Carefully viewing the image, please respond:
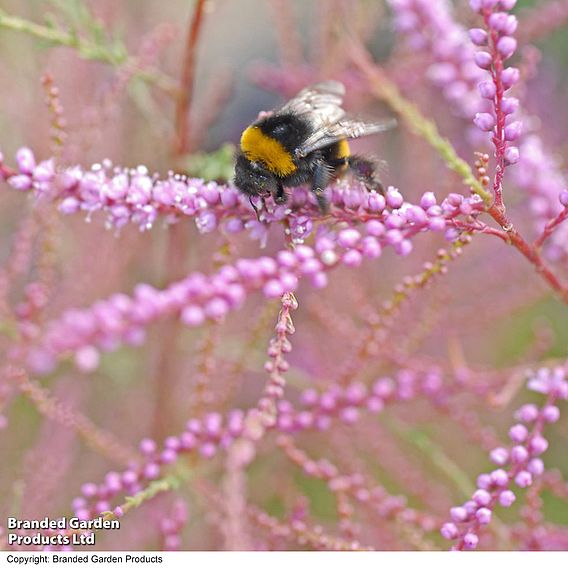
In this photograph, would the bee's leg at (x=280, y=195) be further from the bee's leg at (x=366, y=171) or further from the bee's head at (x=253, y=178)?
the bee's leg at (x=366, y=171)

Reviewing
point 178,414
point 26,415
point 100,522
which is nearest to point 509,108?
point 100,522

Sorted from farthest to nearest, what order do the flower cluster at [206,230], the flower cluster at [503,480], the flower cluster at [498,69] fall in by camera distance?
1. the flower cluster at [503,480]
2. the flower cluster at [498,69]
3. the flower cluster at [206,230]

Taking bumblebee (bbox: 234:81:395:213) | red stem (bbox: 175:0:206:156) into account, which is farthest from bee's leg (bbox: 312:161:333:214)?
red stem (bbox: 175:0:206:156)

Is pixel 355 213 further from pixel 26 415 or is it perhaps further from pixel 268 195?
pixel 26 415

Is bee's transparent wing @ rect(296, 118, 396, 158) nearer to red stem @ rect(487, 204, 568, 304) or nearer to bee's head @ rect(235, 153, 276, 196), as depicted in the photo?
bee's head @ rect(235, 153, 276, 196)

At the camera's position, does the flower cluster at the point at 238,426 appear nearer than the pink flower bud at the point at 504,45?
No

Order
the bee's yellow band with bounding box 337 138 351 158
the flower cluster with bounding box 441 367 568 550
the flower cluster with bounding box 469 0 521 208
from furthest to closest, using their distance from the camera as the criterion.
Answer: the bee's yellow band with bounding box 337 138 351 158 → the flower cluster with bounding box 441 367 568 550 → the flower cluster with bounding box 469 0 521 208

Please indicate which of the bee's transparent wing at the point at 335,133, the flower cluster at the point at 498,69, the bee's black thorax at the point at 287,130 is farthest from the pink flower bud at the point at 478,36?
the bee's black thorax at the point at 287,130
